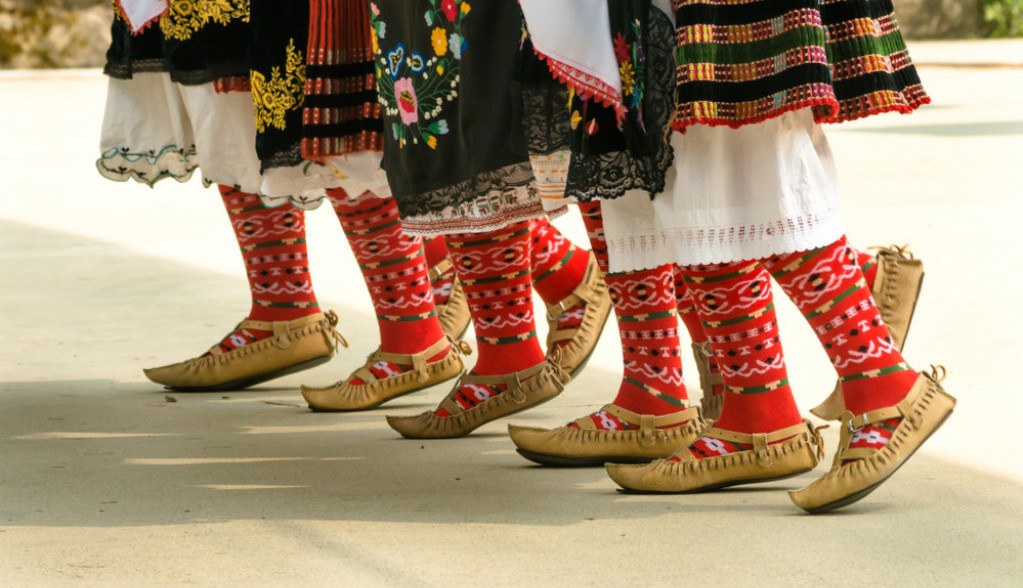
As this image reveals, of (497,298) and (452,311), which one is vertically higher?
(497,298)

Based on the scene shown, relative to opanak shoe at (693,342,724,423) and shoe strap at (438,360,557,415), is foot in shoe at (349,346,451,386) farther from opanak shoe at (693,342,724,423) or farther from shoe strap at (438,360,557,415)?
opanak shoe at (693,342,724,423)

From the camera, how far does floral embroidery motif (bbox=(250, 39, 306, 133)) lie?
6.97 ft

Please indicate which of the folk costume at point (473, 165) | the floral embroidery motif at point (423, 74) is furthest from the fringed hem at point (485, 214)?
the floral embroidery motif at point (423, 74)

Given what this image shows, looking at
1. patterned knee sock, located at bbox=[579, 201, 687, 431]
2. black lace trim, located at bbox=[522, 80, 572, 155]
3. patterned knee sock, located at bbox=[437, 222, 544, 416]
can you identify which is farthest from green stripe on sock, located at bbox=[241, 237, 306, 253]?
black lace trim, located at bbox=[522, 80, 572, 155]

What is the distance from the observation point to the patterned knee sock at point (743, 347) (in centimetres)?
172

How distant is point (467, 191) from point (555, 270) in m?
0.70

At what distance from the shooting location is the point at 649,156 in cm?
163

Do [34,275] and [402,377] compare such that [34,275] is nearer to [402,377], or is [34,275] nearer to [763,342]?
[402,377]

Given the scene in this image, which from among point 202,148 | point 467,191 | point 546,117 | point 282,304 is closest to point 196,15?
point 202,148

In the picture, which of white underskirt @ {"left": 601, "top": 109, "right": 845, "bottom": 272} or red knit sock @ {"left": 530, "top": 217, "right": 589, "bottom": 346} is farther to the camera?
red knit sock @ {"left": 530, "top": 217, "right": 589, "bottom": 346}

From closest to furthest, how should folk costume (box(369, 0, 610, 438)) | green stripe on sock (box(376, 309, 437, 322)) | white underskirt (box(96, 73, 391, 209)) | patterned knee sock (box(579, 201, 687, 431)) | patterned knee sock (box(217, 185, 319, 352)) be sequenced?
folk costume (box(369, 0, 610, 438)) < patterned knee sock (box(579, 201, 687, 431)) < white underskirt (box(96, 73, 391, 209)) < green stripe on sock (box(376, 309, 437, 322)) < patterned knee sock (box(217, 185, 319, 352))

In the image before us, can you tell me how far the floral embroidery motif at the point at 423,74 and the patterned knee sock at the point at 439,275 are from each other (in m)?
0.95

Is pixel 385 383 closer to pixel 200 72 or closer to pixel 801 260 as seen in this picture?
pixel 200 72

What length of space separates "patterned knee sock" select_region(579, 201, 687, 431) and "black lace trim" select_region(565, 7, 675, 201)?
0.28 m
